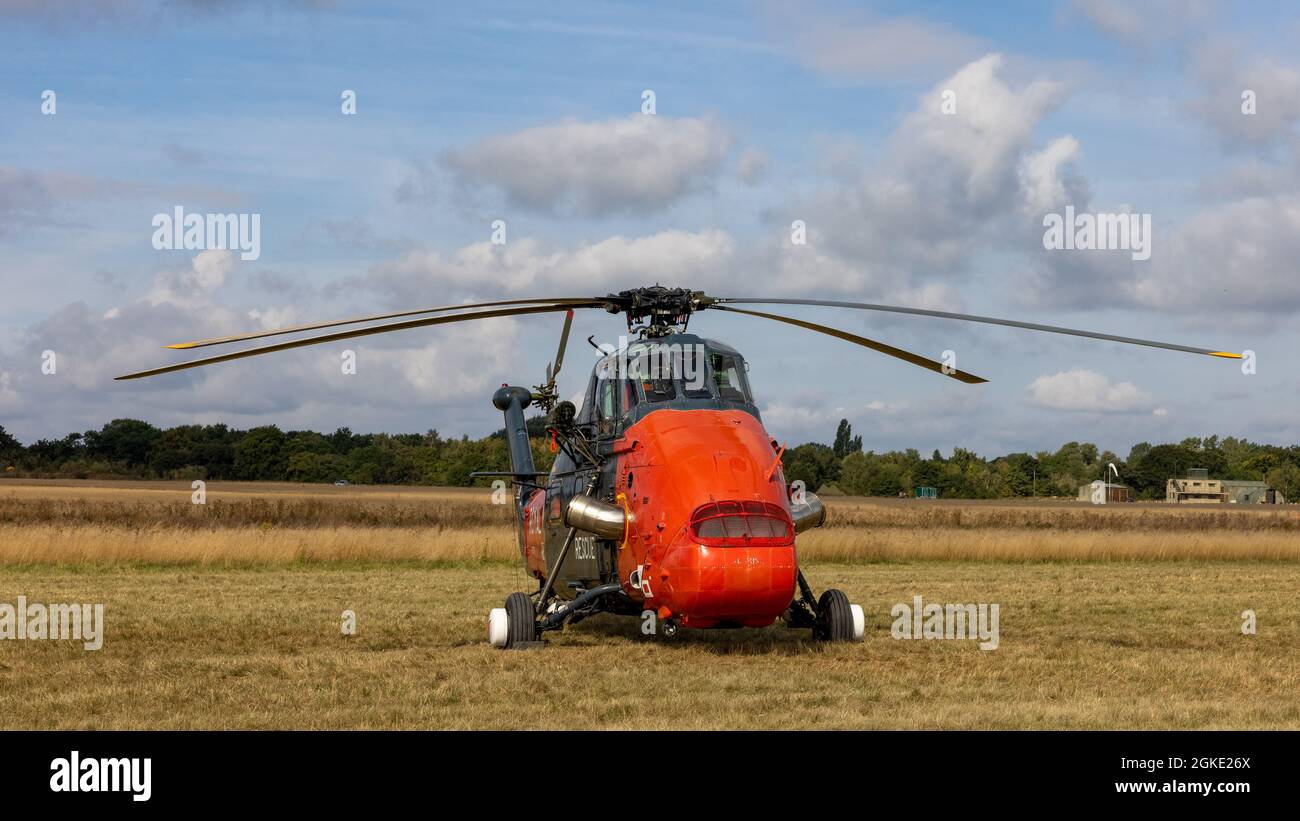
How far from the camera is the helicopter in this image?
12750 millimetres

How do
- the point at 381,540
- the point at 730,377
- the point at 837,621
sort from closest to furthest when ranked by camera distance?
the point at 730,377
the point at 837,621
the point at 381,540

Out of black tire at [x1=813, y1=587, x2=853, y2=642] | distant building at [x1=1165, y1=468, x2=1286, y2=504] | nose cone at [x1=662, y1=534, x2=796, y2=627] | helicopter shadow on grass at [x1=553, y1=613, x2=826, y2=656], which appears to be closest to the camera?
nose cone at [x1=662, y1=534, x2=796, y2=627]

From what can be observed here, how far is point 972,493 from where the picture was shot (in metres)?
138

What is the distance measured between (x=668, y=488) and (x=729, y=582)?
4.43ft

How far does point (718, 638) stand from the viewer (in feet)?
52.2

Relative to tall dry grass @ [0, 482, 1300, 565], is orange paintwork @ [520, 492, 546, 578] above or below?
above

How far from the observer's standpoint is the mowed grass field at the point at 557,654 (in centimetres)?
1073

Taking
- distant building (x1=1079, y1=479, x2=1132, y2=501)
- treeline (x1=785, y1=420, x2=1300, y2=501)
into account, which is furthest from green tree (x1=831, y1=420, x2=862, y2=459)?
distant building (x1=1079, y1=479, x2=1132, y2=501)

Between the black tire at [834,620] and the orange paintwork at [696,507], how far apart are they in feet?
7.86

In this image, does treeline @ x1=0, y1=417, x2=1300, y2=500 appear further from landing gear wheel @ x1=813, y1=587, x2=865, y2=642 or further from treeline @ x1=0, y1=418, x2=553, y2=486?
landing gear wheel @ x1=813, y1=587, x2=865, y2=642

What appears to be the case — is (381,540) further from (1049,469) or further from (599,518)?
(1049,469)

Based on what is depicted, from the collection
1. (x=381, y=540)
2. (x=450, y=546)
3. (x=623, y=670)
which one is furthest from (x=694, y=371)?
(x=381, y=540)

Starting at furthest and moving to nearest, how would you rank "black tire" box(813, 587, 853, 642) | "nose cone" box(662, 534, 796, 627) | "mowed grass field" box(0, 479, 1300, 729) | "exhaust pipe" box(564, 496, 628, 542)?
1. "black tire" box(813, 587, 853, 642)
2. "exhaust pipe" box(564, 496, 628, 542)
3. "nose cone" box(662, 534, 796, 627)
4. "mowed grass field" box(0, 479, 1300, 729)

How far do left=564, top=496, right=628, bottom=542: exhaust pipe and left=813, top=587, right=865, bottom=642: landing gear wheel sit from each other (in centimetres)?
289
